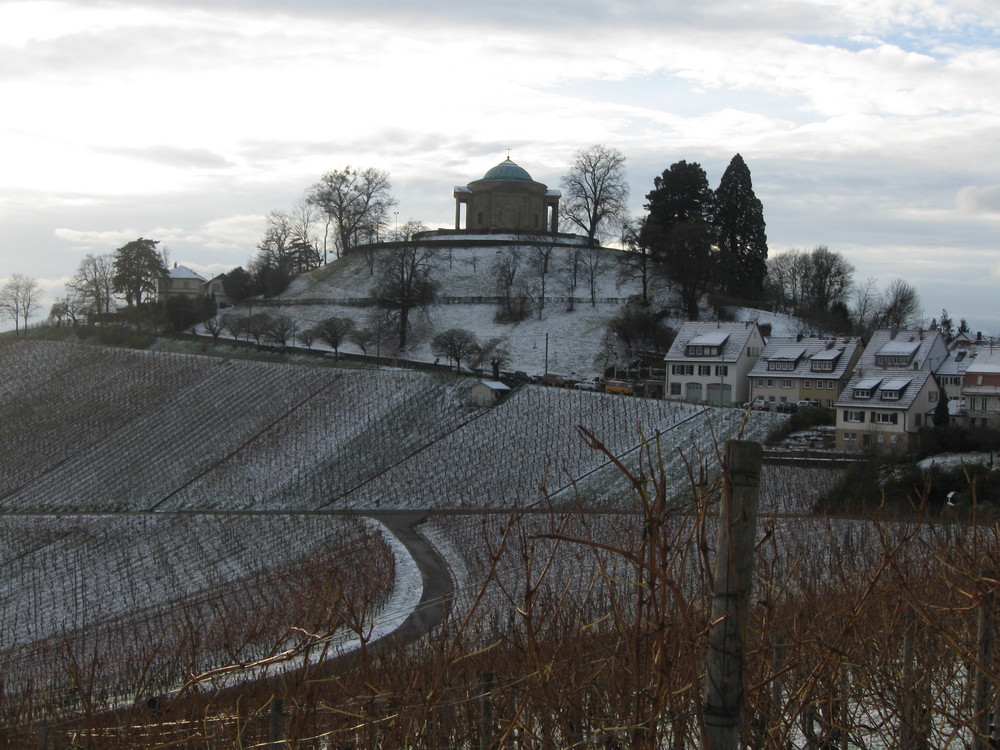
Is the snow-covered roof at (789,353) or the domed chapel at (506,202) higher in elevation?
the domed chapel at (506,202)

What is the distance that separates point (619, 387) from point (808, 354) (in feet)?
27.5

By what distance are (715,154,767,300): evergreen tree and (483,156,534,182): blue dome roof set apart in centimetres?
2095

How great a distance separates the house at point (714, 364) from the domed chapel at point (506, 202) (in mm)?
33206

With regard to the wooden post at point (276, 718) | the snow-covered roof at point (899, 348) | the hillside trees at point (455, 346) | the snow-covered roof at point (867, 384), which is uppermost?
the snow-covered roof at point (899, 348)

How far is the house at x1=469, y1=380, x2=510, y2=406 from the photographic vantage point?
42500 mm

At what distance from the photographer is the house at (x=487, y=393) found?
42500mm

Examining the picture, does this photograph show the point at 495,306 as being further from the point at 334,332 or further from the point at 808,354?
the point at 808,354

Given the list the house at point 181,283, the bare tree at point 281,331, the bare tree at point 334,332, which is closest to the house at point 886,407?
the bare tree at point 334,332

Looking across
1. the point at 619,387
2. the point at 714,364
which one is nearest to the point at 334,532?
the point at 619,387

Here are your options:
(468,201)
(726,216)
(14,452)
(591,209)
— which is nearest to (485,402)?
(14,452)

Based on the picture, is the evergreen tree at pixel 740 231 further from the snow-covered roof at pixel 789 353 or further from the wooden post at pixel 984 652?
the wooden post at pixel 984 652

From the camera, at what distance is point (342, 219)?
263 ft

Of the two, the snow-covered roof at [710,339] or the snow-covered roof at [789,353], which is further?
the snow-covered roof at [710,339]

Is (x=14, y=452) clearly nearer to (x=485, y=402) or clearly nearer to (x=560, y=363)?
(x=485, y=402)
